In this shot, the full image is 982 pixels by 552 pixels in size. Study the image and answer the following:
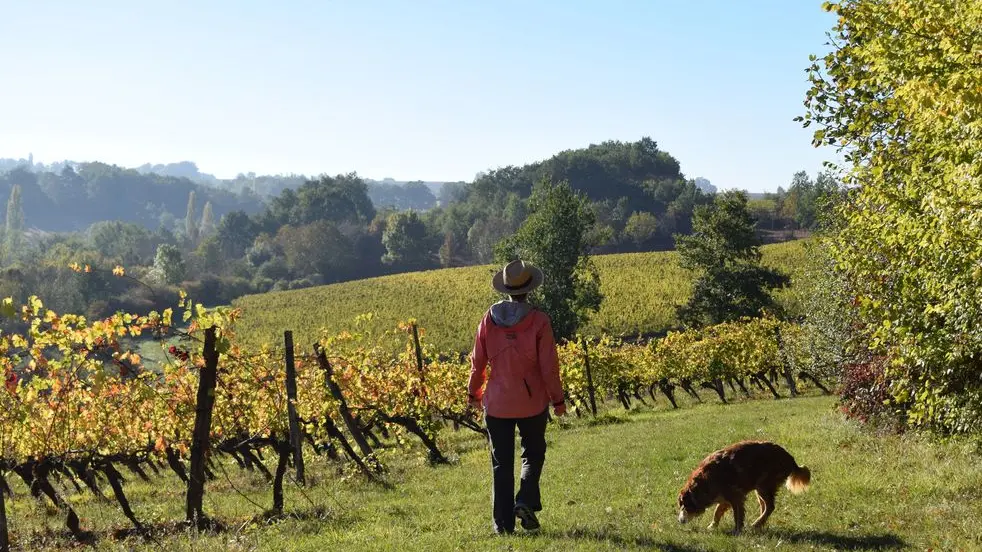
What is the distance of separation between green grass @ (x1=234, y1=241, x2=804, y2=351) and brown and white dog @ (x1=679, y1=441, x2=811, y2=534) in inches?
2201

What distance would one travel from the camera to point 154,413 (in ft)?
54.4

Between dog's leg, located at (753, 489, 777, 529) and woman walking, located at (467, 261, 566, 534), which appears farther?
dog's leg, located at (753, 489, 777, 529)

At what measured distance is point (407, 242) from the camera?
492 ft

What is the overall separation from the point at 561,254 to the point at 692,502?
5607 centimetres

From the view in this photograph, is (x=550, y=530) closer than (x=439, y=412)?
Yes

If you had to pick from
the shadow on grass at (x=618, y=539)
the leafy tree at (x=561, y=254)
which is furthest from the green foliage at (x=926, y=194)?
the leafy tree at (x=561, y=254)

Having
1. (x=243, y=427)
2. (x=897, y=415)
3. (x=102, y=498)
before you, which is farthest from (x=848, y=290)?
(x=102, y=498)

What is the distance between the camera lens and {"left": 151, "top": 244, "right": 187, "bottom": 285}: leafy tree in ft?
430

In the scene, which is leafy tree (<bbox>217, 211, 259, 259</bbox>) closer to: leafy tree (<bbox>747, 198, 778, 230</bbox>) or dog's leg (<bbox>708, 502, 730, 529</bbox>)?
leafy tree (<bbox>747, 198, 778, 230</bbox>)

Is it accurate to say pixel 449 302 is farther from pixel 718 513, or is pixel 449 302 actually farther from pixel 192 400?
pixel 718 513

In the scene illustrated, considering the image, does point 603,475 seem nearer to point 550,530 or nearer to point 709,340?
point 550,530

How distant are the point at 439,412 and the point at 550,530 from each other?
1195 centimetres

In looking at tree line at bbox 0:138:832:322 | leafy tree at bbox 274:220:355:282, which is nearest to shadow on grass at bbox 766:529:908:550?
tree line at bbox 0:138:832:322

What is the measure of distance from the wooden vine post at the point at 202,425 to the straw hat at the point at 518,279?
384 centimetres
